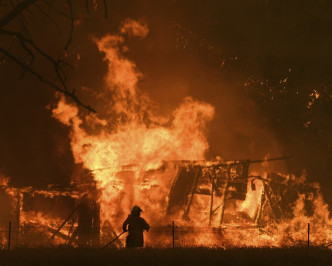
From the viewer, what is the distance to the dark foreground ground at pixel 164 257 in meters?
8.78

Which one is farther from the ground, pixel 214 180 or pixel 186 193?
pixel 214 180

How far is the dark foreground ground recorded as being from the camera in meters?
8.78

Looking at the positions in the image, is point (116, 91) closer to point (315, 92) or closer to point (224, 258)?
point (315, 92)

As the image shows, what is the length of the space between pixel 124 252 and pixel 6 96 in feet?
64.2

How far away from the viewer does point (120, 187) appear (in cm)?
1780

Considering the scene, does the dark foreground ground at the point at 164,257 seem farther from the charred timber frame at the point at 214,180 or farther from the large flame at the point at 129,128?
the large flame at the point at 129,128

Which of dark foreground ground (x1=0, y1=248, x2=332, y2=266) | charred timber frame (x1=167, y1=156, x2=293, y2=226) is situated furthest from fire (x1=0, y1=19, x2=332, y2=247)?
dark foreground ground (x1=0, y1=248, x2=332, y2=266)

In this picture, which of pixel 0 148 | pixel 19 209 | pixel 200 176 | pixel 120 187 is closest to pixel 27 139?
pixel 0 148

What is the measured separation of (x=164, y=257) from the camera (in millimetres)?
9016

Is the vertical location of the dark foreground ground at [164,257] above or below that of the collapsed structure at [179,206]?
below

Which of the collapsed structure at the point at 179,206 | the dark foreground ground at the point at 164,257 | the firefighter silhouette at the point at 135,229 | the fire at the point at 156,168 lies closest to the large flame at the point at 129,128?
the fire at the point at 156,168

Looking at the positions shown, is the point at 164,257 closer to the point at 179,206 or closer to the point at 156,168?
the point at 179,206

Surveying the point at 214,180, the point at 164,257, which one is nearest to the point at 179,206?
the point at 214,180

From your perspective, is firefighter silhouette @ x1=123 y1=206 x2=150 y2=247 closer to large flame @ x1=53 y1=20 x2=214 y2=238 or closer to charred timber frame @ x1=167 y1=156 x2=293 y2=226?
charred timber frame @ x1=167 y1=156 x2=293 y2=226
